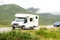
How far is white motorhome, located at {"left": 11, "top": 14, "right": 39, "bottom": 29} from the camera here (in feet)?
106

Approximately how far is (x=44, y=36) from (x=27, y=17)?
10229 mm

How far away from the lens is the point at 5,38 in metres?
17.6

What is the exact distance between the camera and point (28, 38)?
18.2 meters

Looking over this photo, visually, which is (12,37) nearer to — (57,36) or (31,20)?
(57,36)

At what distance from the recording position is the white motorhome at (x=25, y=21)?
32.2m

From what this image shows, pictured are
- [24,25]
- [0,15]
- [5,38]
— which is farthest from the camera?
[0,15]

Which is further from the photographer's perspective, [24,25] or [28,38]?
[24,25]

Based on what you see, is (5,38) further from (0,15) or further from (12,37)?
(0,15)

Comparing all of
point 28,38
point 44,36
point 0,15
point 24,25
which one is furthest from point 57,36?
point 0,15

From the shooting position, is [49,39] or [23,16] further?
[23,16]

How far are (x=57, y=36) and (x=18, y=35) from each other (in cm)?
555

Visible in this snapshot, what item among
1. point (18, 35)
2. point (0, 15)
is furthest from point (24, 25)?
point (0, 15)

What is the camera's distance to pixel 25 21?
108ft

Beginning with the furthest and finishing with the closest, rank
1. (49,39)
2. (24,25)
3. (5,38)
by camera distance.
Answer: (24,25) → (49,39) → (5,38)
